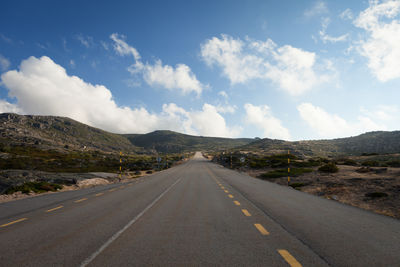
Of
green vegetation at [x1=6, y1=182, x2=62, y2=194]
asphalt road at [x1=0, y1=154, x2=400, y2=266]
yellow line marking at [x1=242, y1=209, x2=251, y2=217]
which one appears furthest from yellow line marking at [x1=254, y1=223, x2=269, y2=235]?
green vegetation at [x1=6, y1=182, x2=62, y2=194]

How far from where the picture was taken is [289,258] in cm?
402

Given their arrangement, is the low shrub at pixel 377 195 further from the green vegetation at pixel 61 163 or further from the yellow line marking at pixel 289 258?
the green vegetation at pixel 61 163

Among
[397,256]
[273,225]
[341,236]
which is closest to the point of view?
[397,256]

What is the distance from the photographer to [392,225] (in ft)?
21.2

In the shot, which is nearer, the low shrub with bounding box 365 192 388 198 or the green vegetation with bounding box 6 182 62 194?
the low shrub with bounding box 365 192 388 198

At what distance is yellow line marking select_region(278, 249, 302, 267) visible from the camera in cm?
377

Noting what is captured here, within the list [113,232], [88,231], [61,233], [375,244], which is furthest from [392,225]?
[61,233]

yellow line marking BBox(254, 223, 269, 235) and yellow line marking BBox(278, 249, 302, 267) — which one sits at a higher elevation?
yellow line marking BBox(278, 249, 302, 267)

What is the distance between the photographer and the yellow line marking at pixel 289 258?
3.77 metres

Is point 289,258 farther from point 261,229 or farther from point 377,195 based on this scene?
point 377,195

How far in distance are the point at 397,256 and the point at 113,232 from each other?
5.91 m

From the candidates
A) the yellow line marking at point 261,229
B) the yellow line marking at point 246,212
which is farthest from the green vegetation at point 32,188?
the yellow line marking at point 261,229

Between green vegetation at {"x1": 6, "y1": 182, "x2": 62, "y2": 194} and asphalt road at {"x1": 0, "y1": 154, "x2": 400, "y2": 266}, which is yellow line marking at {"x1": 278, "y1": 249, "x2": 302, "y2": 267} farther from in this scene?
green vegetation at {"x1": 6, "y1": 182, "x2": 62, "y2": 194}

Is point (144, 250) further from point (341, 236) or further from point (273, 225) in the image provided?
point (341, 236)
